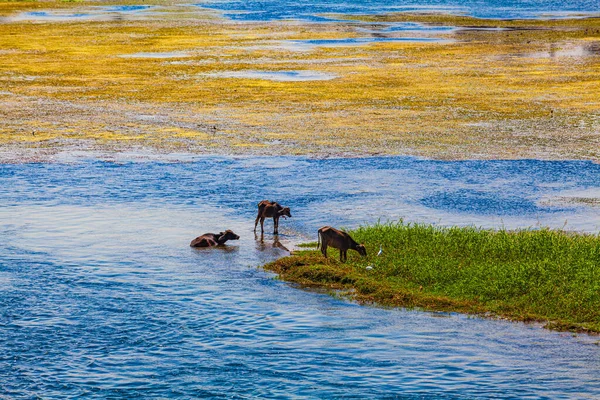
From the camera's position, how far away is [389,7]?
4193 inches

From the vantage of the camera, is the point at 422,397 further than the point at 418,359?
No

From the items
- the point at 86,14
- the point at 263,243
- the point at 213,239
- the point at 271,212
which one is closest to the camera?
the point at 213,239

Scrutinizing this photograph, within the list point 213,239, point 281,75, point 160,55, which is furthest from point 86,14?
point 213,239

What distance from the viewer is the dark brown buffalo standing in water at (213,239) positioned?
760 inches

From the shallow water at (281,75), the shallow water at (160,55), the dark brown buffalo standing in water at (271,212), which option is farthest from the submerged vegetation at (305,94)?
the dark brown buffalo standing in water at (271,212)

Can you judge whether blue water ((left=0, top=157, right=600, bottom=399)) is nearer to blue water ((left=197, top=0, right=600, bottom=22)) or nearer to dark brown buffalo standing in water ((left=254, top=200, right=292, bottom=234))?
dark brown buffalo standing in water ((left=254, top=200, right=292, bottom=234))

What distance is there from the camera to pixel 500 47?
58594mm

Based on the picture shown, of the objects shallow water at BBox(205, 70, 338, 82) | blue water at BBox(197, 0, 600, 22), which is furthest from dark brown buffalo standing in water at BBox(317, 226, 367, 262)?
blue water at BBox(197, 0, 600, 22)

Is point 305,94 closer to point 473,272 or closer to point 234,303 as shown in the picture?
point 473,272

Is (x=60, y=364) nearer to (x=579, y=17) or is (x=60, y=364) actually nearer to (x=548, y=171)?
(x=548, y=171)

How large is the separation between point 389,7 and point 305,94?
68702 mm

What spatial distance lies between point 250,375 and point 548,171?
15.3 m

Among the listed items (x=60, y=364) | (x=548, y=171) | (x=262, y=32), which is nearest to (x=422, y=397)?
(x=60, y=364)

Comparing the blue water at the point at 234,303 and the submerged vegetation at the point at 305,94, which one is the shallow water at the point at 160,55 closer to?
the submerged vegetation at the point at 305,94
